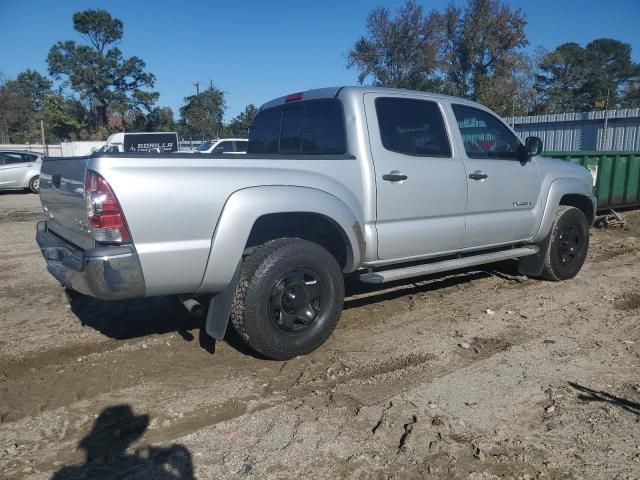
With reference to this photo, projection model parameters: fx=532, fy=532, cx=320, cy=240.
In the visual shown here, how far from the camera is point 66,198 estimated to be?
11.8ft

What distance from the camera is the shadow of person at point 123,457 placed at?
8.55 feet

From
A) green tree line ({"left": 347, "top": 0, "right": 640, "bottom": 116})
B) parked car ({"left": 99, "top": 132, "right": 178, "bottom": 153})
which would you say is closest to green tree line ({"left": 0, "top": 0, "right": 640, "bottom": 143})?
green tree line ({"left": 347, "top": 0, "right": 640, "bottom": 116})

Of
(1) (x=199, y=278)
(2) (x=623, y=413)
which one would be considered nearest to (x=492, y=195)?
(2) (x=623, y=413)

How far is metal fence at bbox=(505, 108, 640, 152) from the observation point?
16.8 m

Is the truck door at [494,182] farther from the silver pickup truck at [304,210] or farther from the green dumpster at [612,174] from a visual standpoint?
the green dumpster at [612,174]

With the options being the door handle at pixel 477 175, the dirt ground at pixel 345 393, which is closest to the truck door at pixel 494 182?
the door handle at pixel 477 175

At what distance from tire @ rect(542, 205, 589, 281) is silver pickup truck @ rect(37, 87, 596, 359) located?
66mm

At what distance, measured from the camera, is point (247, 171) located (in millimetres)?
3559

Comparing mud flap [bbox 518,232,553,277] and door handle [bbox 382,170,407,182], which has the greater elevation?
door handle [bbox 382,170,407,182]

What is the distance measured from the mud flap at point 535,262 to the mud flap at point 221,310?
369 cm

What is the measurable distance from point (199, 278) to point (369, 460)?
5.04 ft

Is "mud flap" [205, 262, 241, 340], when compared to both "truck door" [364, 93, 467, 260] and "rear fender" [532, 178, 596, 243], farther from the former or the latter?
"rear fender" [532, 178, 596, 243]

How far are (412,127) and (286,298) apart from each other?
1901 mm

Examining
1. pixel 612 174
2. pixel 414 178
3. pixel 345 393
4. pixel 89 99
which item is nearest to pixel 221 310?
pixel 345 393
